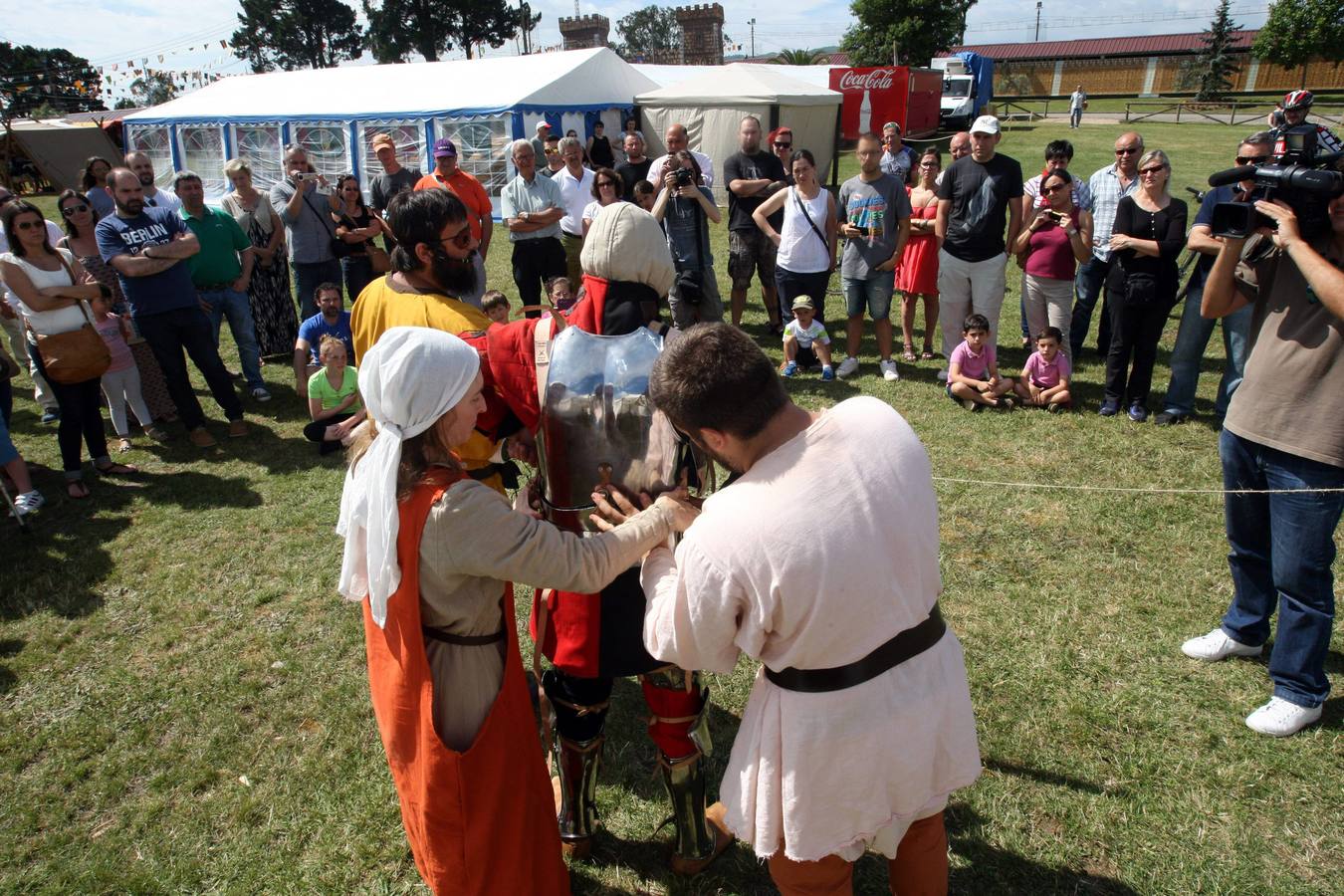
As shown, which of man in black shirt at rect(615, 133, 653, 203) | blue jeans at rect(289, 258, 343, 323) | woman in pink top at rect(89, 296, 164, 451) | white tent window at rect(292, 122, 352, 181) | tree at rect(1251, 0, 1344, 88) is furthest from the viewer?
tree at rect(1251, 0, 1344, 88)

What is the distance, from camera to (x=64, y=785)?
3.14 metres

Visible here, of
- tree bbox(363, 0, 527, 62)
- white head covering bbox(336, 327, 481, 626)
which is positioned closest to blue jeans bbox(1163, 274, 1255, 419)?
white head covering bbox(336, 327, 481, 626)

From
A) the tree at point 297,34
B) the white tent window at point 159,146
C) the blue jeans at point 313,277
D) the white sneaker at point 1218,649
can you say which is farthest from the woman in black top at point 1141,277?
the tree at point 297,34

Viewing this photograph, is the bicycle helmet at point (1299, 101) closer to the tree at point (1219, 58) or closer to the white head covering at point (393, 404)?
the white head covering at point (393, 404)

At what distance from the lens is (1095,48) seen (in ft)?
254

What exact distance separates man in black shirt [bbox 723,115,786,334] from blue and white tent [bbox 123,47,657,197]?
1018 centimetres

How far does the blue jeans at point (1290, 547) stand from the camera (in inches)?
109

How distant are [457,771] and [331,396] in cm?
472

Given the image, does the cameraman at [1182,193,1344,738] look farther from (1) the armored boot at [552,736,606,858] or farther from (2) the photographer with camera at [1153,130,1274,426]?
(2) the photographer with camera at [1153,130,1274,426]

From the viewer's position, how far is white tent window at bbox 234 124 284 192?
19547mm

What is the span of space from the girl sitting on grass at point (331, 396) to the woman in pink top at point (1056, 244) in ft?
18.0

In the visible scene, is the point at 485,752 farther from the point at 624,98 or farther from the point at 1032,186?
the point at 624,98

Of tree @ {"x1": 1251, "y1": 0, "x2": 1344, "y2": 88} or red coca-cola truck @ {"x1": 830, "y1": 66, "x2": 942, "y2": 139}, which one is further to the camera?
tree @ {"x1": 1251, "y1": 0, "x2": 1344, "y2": 88}

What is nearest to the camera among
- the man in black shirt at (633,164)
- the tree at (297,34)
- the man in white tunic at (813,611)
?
the man in white tunic at (813,611)
